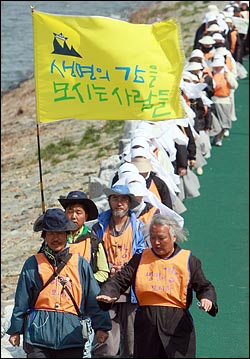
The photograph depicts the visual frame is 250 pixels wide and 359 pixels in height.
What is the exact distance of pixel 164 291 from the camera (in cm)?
690

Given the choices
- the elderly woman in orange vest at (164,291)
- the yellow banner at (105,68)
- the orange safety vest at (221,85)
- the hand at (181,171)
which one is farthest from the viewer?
the orange safety vest at (221,85)

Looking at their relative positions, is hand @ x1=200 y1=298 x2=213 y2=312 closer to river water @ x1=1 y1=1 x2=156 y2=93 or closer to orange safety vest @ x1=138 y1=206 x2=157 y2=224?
orange safety vest @ x1=138 y1=206 x2=157 y2=224

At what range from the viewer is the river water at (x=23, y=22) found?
39688mm

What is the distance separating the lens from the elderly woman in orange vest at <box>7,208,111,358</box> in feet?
23.0

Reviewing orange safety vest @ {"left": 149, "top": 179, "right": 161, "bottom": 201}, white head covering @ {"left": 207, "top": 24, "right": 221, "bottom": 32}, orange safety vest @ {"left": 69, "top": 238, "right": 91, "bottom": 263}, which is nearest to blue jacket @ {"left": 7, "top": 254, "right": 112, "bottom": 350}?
orange safety vest @ {"left": 69, "top": 238, "right": 91, "bottom": 263}

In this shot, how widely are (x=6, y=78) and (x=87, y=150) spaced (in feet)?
61.1

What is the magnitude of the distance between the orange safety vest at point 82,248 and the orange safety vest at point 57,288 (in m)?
0.50

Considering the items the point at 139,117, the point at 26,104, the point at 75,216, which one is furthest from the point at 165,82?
the point at 26,104

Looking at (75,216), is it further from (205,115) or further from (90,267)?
(205,115)

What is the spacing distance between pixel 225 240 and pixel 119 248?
327cm

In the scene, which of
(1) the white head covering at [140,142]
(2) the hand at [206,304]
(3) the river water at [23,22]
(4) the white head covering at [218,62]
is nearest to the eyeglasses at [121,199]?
(2) the hand at [206,304]

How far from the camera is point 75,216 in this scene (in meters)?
7.82

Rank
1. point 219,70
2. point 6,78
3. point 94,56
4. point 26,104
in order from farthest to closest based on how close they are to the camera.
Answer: point 6,78
point 26,104
point 219,70
point 94,56

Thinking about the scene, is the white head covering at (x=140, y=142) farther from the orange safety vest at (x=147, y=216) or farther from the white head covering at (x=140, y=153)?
the orange safety vest at (x=147, y=216)
